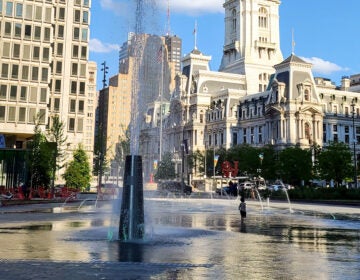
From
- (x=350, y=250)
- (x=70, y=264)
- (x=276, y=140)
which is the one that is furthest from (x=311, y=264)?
(x=276, y=140)

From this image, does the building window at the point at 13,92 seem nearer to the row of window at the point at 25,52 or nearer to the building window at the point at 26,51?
the row of window at the point at 25,52

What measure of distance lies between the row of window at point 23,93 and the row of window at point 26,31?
23.2ft

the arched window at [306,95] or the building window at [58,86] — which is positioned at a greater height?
the arched window at [306,95]

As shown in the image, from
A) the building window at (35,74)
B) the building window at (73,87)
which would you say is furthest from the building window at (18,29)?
the building window at (73,87)

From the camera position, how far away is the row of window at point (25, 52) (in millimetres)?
63750

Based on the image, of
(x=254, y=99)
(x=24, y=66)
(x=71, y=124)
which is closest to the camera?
(x=24, y=66)

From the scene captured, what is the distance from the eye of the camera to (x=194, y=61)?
132m

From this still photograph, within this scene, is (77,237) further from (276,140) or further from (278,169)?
(276,140)

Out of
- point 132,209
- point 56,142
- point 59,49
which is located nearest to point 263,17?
point 59,49

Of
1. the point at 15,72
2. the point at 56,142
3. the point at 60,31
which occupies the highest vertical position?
the point at 60,31

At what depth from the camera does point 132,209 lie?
14844mm

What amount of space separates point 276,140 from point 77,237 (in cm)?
8922

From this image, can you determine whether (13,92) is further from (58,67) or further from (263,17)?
(263,17)

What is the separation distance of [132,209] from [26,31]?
187ft
